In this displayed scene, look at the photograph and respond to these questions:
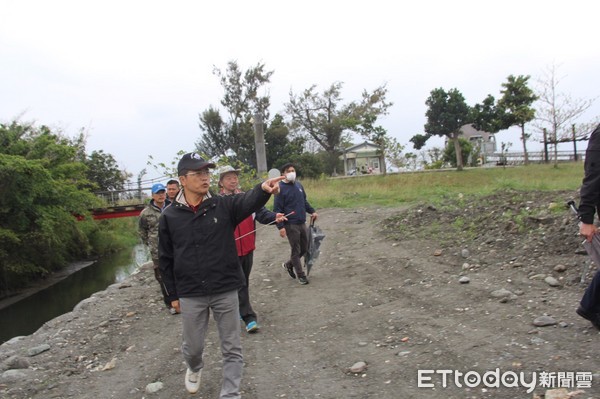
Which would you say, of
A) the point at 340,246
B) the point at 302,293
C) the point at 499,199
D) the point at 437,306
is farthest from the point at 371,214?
the point at 437,306

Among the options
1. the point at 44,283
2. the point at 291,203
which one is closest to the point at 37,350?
the point at 291,203

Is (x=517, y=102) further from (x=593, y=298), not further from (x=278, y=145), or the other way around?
(x=593, y=298)

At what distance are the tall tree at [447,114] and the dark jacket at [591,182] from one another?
1158 inches

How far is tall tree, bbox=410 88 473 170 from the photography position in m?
32.8

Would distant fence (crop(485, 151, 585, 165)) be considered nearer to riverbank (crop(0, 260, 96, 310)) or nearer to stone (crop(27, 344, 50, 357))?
riverbank (crop(0, 260, 96, 310))

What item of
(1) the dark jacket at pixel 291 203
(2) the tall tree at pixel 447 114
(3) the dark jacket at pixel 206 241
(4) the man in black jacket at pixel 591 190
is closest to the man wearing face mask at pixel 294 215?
(1) the dark jacket at pixel 291 203

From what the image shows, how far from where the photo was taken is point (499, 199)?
10148mm

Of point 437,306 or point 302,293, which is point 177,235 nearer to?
point 437,306

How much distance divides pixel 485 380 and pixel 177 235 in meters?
2.70

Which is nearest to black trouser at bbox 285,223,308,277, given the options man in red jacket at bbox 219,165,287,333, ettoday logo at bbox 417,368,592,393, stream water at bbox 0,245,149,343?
man in red jacket at bbox 219,165,287,333

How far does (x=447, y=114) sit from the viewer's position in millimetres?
32875

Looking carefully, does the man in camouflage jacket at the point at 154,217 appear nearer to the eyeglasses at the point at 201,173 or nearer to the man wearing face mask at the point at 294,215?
the man wearing face mask at the point at 294,215

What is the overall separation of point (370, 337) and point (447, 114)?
2976 centimetres

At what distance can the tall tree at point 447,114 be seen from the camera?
108ft
